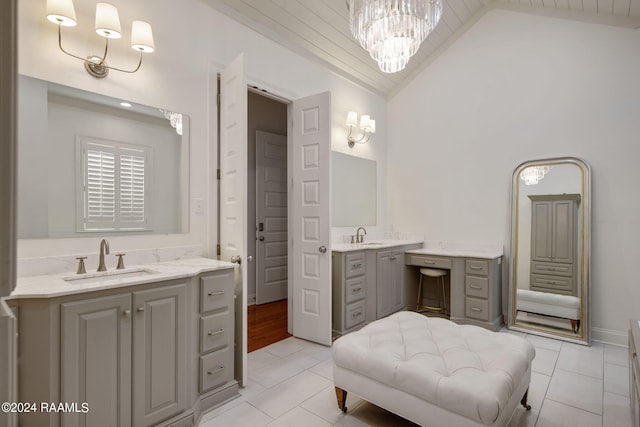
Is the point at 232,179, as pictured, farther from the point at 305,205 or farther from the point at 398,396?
the point at 398,396

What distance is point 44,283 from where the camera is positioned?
1645 millimetres

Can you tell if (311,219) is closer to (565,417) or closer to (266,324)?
(266,324)

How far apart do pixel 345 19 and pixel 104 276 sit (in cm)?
315

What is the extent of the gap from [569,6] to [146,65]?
408 centimetres

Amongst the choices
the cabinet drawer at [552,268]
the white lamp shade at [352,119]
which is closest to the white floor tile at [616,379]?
the cabinet drawer at [552,268]

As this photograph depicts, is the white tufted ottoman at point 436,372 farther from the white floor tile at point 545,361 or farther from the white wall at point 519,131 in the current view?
the white wall at point 519,131

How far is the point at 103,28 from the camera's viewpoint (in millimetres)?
1958

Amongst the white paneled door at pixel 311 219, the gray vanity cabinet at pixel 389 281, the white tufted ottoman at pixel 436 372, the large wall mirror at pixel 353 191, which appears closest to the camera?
the white tufted ottoman at pixel 436 372

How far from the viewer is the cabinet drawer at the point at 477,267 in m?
3.58

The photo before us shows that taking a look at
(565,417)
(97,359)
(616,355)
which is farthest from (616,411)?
(97,359)

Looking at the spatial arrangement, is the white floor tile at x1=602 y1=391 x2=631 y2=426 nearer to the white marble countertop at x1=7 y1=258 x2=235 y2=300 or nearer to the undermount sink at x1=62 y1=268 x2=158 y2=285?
the white marble countertop at x1=7 y1=258 x2=235 y2=300

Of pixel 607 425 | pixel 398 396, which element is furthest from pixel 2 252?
pixel 607 425

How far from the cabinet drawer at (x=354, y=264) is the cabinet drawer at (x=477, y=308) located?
1.28 meters

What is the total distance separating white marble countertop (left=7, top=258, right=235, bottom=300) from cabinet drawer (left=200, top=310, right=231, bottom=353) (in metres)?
0.33
